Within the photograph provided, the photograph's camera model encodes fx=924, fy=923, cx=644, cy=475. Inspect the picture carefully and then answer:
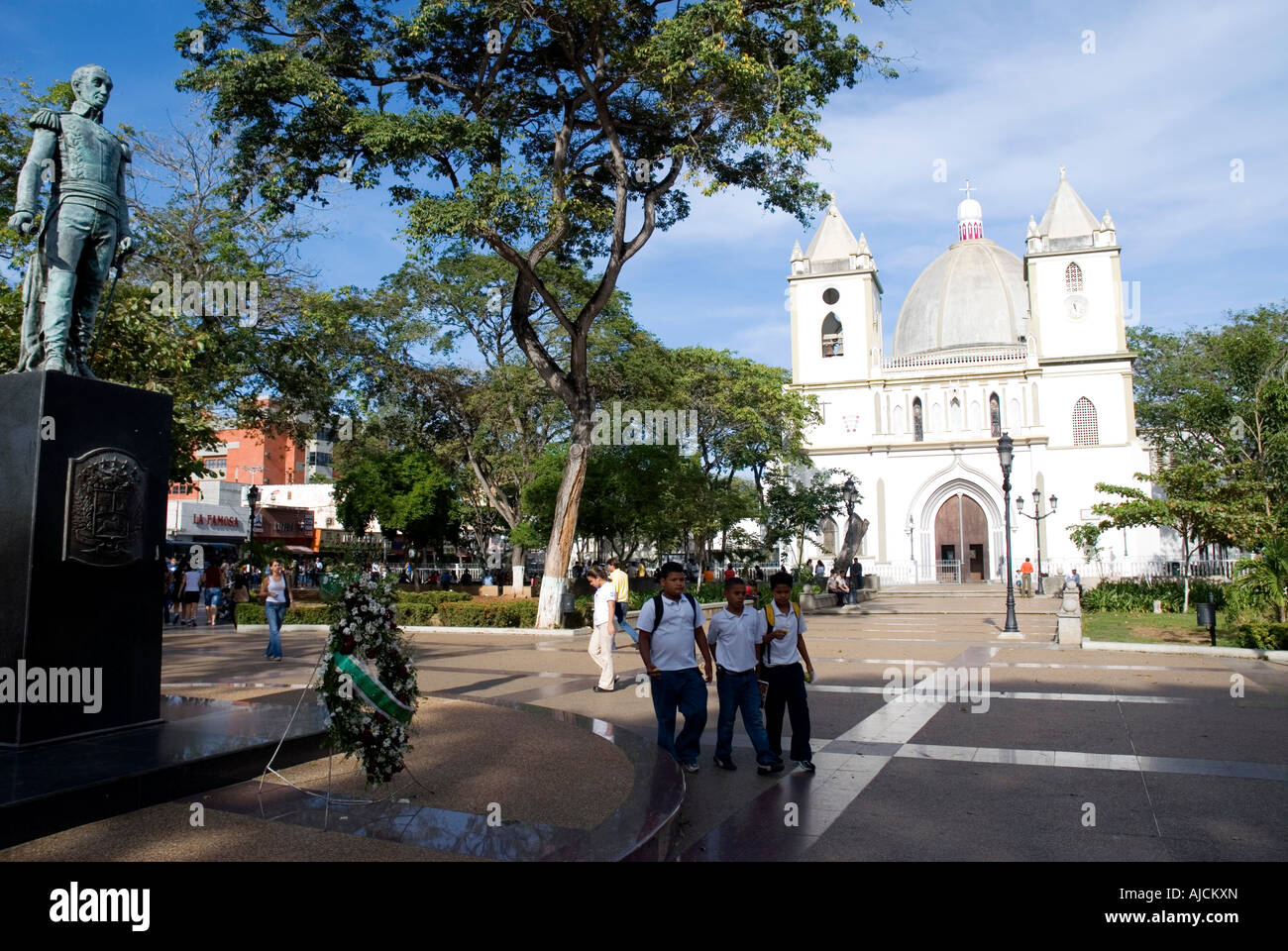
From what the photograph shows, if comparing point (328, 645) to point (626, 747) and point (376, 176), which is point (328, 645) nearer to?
point (626, 747)

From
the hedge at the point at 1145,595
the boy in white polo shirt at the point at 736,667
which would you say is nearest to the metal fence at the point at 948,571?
the hedge at the point at 1145,595

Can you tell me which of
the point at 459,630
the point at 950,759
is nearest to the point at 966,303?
the point at 459,630

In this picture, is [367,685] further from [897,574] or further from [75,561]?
[897,574]

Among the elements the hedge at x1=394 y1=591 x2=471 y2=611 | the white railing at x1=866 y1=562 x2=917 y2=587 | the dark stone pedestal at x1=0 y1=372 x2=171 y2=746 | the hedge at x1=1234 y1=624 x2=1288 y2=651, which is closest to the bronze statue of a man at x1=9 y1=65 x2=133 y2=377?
the dark stone pedestal at x1=0 y1=372 x2=171 y2=746

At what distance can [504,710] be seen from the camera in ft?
28.2

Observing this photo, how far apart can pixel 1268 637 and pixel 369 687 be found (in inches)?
579

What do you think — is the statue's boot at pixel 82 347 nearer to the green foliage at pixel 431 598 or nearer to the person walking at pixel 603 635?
the person walking at pixel 603 635

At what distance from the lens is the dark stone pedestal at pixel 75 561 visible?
603 centimetres

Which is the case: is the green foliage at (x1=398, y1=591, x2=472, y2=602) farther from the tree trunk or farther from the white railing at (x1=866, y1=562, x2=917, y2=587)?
the white railing at (x1=866, y1=562, x2=917, y2=587)

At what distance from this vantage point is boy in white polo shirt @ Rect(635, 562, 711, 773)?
6.90m

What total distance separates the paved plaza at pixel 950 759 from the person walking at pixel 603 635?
0.91 ft

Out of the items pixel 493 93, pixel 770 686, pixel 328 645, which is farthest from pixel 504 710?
pixel 493 93

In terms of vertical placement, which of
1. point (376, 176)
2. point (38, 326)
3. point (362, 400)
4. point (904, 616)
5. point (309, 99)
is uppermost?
point (309, 99)
